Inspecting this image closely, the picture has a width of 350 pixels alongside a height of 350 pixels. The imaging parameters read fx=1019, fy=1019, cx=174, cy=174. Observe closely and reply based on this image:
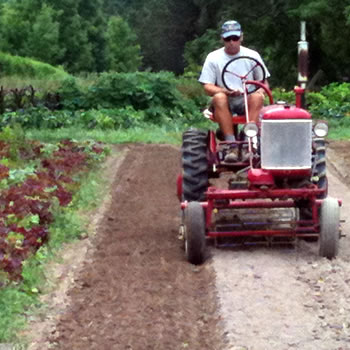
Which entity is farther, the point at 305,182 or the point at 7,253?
the point at 305,182

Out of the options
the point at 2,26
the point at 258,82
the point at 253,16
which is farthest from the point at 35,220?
the point at 2,26

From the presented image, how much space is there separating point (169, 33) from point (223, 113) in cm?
6097

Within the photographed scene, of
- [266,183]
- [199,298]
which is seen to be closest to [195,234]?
[266,183]

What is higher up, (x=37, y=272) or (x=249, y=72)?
(x=249, y=72)

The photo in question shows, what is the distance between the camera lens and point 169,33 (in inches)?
2793

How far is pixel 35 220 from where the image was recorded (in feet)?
35.5

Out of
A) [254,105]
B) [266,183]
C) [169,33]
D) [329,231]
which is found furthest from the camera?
[169,33]

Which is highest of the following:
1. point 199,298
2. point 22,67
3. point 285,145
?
point 285,145

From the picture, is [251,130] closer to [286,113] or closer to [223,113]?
[286,113]

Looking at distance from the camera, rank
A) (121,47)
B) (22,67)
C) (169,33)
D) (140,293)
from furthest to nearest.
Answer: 1. (121,47)
2. (169,33)
3. (22,67)
4. (140,293)

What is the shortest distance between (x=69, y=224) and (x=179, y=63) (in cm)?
6677

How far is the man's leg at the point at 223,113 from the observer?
1067cm

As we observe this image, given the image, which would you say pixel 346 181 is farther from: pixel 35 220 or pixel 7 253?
pixel 7 253

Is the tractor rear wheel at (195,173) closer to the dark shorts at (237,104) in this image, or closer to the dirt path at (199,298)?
the dirt path at (199,298)
